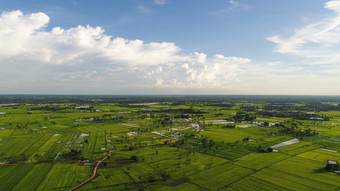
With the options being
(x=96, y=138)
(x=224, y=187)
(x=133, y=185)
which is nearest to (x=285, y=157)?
(x=224, y=187)

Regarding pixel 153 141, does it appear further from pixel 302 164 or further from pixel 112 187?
pixel 302 164

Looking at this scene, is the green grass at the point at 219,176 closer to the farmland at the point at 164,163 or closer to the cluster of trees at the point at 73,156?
the farmland at the point at 164,163

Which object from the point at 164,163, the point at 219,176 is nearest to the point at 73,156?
the point at 164,163

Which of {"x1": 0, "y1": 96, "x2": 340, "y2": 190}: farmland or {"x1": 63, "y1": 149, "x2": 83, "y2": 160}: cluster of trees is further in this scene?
{"x1": 63, "y1": 149, "x2": 83, "y2": 160}: cluster of trees

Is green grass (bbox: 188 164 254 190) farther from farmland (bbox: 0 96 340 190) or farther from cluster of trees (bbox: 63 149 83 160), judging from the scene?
cluster of trees (bbox: 63 149 83 160)

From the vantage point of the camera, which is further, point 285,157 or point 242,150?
point 242,150

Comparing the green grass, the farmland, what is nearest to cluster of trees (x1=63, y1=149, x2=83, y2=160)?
A: the farmland

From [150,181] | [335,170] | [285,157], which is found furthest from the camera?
[285,157]

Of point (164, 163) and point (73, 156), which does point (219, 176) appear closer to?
point (164, 163)

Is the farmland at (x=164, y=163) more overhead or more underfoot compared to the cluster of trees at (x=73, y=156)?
more underfoot

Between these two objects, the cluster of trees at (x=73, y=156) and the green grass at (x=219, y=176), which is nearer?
the green grass at (x=219, y=176)

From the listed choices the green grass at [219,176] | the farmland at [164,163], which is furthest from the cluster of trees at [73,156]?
the green grass at [219,176]
